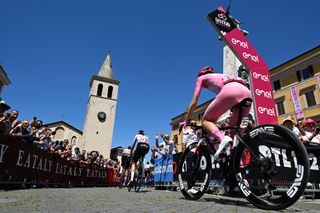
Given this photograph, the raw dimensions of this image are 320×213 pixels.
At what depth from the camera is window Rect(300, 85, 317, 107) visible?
91.3 ft

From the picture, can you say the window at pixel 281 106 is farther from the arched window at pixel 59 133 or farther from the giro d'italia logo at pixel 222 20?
the arched window at pixel 59 133

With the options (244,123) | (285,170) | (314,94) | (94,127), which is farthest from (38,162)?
(94,127)

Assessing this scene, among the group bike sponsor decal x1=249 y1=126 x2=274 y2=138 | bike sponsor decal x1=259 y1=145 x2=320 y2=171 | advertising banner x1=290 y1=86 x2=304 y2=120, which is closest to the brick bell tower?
advertising banner x1=290 y1=86 x2=304 y2=120

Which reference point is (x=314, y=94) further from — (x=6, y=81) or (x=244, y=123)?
(x=6, y=81)

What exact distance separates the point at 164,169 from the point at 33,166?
18.3ft

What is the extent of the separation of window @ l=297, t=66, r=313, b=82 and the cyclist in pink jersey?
97.7 ft

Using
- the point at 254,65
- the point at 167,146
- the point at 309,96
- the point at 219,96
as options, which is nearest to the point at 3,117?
the point at 219,96

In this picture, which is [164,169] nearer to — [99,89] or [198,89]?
[198,89]

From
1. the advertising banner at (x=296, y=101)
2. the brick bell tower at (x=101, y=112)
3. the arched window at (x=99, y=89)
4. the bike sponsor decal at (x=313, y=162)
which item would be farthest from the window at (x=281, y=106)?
the arched window at (x=99, y=89)

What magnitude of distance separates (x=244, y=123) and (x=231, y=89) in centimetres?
54

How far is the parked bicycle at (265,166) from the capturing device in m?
2.50

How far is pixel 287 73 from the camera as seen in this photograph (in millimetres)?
31219

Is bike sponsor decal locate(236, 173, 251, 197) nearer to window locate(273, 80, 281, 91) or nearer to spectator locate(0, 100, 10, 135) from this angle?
spectator locate(0, 100, 10, 135)

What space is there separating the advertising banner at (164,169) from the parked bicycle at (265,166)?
7068 millimetres
